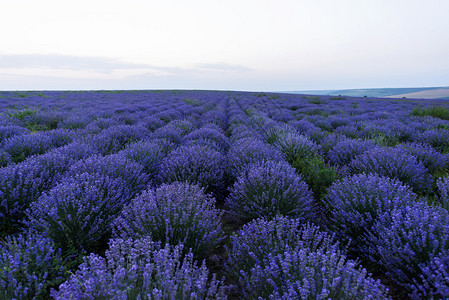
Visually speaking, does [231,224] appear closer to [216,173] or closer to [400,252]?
[216,173]

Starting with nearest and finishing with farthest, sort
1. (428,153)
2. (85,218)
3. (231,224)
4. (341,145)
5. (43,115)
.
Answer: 1. (85,218)
2. (231,224)
3. (428,153)
4. (341,145)
5. (43,115)

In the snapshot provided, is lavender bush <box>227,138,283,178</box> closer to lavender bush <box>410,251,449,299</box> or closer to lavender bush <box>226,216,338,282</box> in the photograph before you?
lavender bush <box>226,216,338,282</box>

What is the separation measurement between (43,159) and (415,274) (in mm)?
4008

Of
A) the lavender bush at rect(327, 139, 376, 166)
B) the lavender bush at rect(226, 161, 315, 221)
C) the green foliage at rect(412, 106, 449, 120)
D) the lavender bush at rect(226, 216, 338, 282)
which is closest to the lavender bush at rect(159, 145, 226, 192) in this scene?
the lavender bush at rect(226, 161, 315, 221)

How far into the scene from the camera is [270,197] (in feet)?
8.46

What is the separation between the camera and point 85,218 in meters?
1.96

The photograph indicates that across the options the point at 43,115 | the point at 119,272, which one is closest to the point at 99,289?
the point at 119,272

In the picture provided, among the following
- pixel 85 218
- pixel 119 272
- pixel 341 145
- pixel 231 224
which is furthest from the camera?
pixel 341 145

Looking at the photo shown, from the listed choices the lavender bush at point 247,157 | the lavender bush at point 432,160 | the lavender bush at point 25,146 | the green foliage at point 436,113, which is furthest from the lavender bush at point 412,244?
the green foliage at point 436,113

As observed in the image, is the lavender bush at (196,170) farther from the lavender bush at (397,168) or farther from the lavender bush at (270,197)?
the lavender bush at (397,168)

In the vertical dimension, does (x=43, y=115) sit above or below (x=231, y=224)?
above

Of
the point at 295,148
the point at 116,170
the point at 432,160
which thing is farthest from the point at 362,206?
the point at 116,170

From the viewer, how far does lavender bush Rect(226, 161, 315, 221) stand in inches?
97.7

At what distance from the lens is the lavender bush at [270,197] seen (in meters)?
2.48
